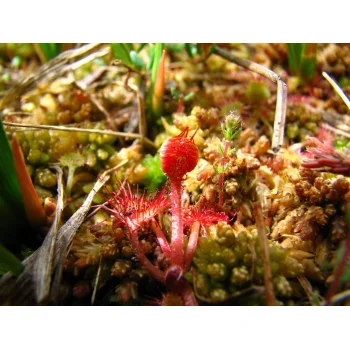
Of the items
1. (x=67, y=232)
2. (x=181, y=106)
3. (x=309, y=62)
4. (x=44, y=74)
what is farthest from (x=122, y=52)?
(x=309, y=62)

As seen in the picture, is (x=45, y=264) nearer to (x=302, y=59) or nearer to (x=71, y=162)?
(x=71, y=162)

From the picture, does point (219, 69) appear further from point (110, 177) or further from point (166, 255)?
point (166, 255)

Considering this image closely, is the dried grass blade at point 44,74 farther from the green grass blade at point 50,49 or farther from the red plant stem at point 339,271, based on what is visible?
the red plant stem at point 339,271

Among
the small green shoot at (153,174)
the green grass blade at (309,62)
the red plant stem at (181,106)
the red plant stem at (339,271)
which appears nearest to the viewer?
the red plant stem at (339,271)

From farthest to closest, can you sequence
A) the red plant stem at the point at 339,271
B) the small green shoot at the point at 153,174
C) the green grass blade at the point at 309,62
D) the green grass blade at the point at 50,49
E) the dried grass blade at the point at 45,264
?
the green grass blade at the point at 50,49 < the green grass blade at the point at 309,62 < the small green shoot at the point at 153,174 < the dried grass blade at the point at 45,264 < the red plant stem at the point at 339,271

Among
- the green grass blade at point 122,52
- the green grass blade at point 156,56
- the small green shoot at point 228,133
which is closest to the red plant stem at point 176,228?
the small green shoot at point 228,133
